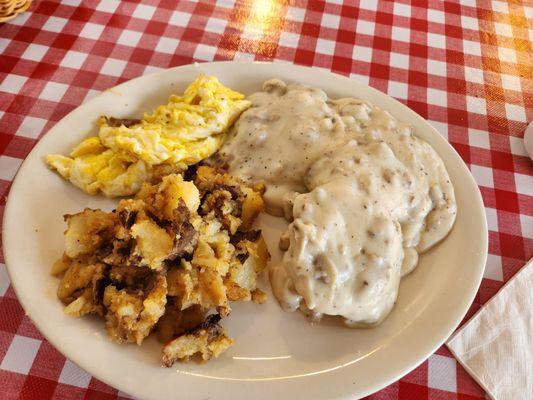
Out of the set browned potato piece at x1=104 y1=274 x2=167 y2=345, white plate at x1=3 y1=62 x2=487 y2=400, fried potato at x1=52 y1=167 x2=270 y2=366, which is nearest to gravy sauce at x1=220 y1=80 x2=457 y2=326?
white plate at x1=3 y1=62 x2=487 y2=400

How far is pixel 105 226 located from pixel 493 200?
56.0 inches

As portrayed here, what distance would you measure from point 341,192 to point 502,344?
27.1 inches

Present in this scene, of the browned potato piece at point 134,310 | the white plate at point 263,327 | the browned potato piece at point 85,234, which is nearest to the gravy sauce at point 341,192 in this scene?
the white plate at point 263,327

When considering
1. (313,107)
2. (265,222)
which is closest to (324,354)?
(265,222)

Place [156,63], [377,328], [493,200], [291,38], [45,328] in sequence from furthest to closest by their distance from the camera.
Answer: [291,38]
[156,63]
[493,200]
[377,328]
[45,328]

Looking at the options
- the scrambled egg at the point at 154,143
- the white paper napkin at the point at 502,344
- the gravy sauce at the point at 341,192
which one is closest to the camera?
the gravy sauce at the point at 341,192

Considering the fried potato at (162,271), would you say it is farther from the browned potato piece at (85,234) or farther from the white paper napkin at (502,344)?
the white paper napkin at (502,344)

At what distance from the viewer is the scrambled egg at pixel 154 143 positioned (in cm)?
166

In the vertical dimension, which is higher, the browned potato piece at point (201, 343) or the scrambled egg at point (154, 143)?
the scrambled egg at point (154, 143)

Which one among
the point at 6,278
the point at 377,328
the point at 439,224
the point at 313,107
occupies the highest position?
the point at 313,107

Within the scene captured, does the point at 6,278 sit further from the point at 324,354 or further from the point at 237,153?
the point at 324,354

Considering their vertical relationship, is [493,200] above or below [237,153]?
below

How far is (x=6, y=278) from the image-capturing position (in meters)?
1.60

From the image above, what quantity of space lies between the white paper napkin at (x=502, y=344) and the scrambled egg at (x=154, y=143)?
1028mm
